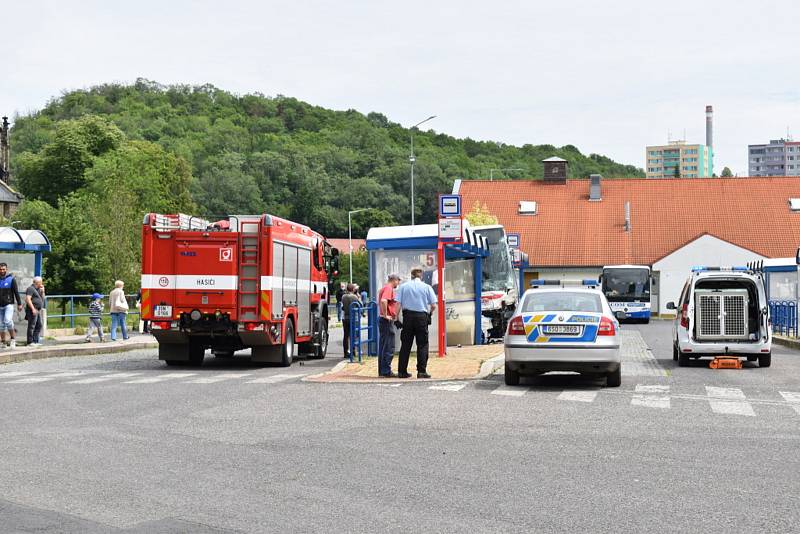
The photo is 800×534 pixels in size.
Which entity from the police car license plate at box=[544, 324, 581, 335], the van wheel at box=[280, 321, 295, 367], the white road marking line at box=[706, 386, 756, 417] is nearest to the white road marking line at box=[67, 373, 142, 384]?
the van wheel at box=[280, 321, 295, 367]

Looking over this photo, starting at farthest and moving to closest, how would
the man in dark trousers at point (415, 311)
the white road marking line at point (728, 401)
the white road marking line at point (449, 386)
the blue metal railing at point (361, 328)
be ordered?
the blue metal railing at point (361, 328) < the man in dark trousers at point (415, 311) < the white road marking line at point (449, 386) < the white road marking line at point (728, 401)

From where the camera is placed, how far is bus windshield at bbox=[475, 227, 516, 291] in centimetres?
3566

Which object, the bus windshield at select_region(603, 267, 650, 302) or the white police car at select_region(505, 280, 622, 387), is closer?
the white police car at select_region(505, 280, 622, 387)

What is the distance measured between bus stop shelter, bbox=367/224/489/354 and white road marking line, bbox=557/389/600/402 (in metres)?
6.44

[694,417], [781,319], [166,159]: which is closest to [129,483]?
[694,417]

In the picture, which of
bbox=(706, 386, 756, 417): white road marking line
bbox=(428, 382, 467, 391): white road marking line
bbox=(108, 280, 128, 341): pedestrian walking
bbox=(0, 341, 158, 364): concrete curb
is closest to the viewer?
bbox=(706, 386, 756, 417): white road marking line

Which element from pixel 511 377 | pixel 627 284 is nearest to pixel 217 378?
pixel 511 377

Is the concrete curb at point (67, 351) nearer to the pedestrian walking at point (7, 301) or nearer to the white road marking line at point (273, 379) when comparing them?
the pedestrian walking at point (7, 301)

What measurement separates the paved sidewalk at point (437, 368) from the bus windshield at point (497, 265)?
10.6 meters

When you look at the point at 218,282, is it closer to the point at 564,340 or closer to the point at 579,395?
the point at 564,340

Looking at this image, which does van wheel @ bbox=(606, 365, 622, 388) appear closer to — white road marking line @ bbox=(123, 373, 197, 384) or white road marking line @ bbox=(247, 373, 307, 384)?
white road marking line @ bbox=(247, 373, 307, 384)

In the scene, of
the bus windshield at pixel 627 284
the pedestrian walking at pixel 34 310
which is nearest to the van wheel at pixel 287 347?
the pedestrian walking at pixel 34 310

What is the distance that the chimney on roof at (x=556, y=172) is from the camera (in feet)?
284

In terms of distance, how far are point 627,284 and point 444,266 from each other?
31.6m
